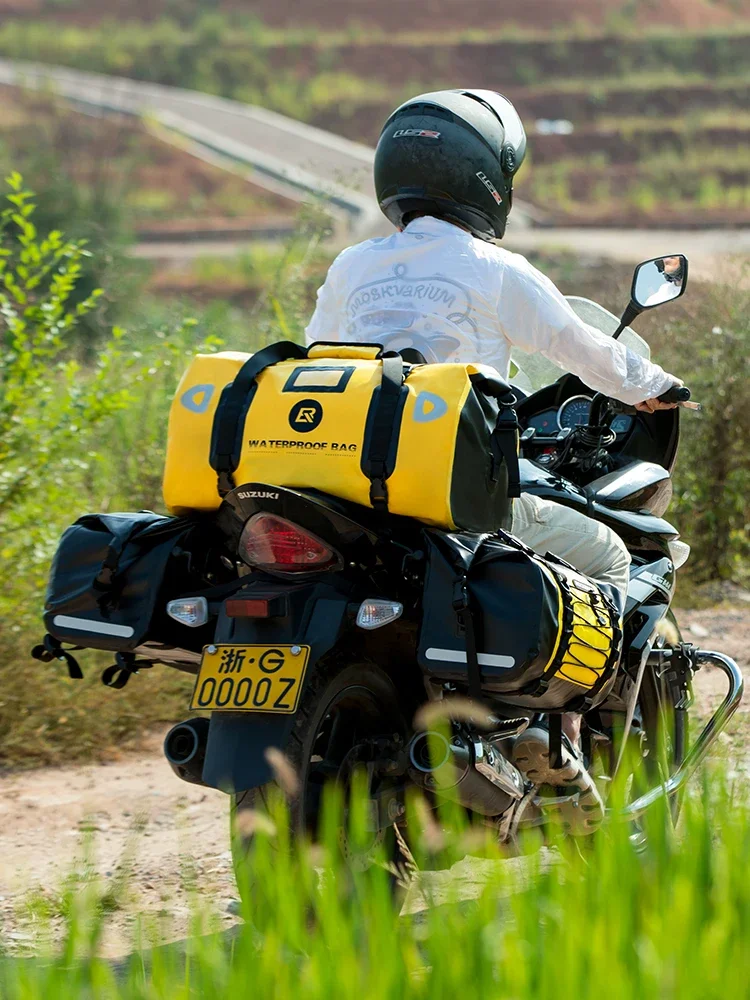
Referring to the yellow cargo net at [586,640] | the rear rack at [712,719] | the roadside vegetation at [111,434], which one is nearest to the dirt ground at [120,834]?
the rear rack at [712,719]

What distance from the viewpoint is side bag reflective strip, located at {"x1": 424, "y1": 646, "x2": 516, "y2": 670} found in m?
3.37

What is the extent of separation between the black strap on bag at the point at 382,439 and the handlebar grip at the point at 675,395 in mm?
1240

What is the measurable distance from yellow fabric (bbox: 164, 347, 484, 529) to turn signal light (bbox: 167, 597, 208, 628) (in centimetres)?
22

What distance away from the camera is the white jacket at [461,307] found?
13.1ft

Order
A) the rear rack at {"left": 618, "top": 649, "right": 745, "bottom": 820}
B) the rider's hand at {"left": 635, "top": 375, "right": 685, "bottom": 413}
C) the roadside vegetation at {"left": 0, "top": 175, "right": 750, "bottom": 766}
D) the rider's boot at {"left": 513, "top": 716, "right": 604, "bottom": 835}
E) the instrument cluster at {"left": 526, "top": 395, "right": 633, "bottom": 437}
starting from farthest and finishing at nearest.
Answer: the roadside vegetation at {"left": 0, "top": 175, "right": 750, "bottom": 766} < the instrument cluster at {"left": 526, "top": 395, "right": 633, "bottom": 437} < the rider's hand at {"left": 635, "top": 375, "right": 685, "bottom": 413} < the rear rack at {"left": 618, "top": 649, "right": 745, "bottom": 820} < the rider's boot at {"left": 513, "top": 716, "right": 604, "bottom": 835}

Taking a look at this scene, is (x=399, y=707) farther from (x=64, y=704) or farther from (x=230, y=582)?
(x=64, y=704)

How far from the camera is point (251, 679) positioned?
132 inches

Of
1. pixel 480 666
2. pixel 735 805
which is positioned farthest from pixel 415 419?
pixel 735 805

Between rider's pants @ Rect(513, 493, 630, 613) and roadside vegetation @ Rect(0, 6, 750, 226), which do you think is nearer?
rider's pants @ Rect(513, 493, 630, 613)

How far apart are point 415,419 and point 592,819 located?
4.22 ft

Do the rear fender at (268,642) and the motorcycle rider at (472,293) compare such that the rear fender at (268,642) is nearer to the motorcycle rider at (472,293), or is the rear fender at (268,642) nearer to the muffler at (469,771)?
the muffler at (469,771)

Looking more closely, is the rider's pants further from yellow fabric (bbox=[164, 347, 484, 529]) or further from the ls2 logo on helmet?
the ls2 logo on helmet

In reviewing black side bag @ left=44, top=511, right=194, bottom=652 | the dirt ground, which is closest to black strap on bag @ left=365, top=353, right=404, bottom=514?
black side bag @ left=44, top=511, right=194, bottom=652

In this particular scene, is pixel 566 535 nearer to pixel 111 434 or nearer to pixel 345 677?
pixel 345 677
